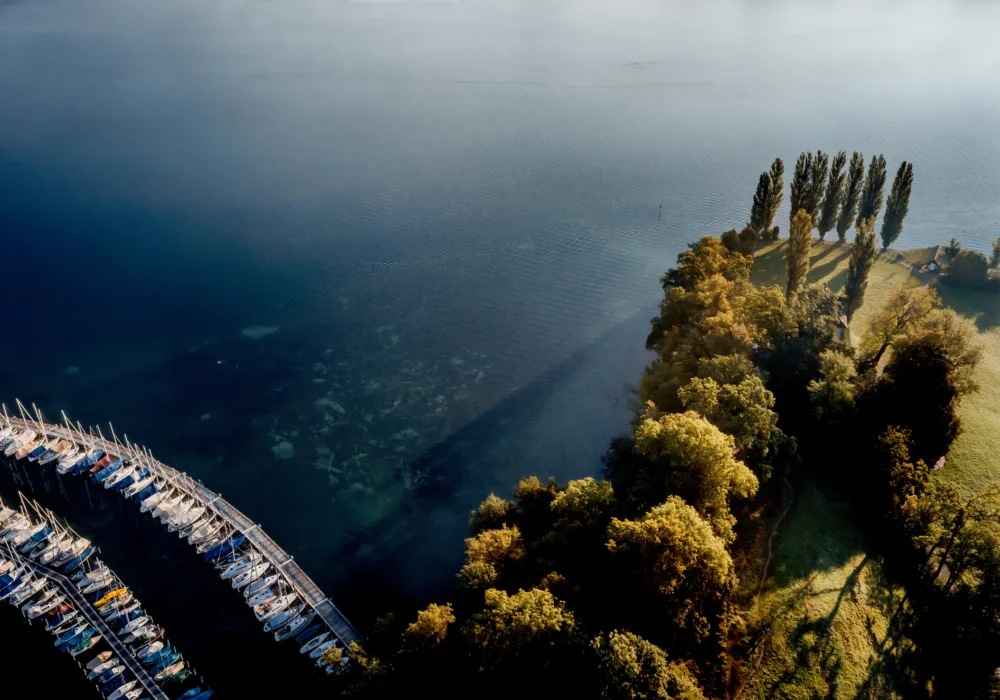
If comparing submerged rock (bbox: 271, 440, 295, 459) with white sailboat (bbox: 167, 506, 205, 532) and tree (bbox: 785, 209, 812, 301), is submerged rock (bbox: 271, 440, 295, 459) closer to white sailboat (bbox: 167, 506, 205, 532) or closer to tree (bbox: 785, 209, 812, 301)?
white sailboat (bbox: 167, 506, 205, 532)

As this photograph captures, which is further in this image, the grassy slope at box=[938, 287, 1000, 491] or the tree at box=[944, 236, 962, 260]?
the tree at box=[944, 236, 962, 260]

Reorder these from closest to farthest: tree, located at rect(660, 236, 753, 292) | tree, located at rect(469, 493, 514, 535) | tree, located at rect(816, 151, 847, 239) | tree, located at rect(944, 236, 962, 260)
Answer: tree, located at rect(469, 493, 514, 535) < tree, located at rect(660, 236, 753, 292) < tree, located at rect(944, 236, 962, 260) < tree, located at rect(816, 151, 847, 239)

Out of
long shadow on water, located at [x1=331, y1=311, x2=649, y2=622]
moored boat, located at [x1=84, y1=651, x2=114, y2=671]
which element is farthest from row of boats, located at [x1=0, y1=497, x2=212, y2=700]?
long shadow on water, located at [x1=331, y1=311, x2=649, y2=622]

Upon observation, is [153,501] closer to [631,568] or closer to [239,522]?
[239,522]

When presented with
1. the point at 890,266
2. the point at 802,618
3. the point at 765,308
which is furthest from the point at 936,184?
the point at 802,618

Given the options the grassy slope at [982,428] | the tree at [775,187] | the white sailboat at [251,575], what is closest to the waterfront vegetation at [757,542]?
the grassy slope at [982,428]

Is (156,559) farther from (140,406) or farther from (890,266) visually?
(890,266)

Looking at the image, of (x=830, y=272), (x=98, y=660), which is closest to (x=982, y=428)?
(x=830, y=272)
